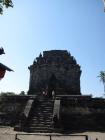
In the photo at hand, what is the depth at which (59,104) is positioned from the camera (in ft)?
68.0

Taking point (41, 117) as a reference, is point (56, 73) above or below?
above

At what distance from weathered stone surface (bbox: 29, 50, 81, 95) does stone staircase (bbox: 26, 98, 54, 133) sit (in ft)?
37.8

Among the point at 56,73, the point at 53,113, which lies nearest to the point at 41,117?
the point at 53,113

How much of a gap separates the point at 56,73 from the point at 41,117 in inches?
610

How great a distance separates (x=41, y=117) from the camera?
64.2ft

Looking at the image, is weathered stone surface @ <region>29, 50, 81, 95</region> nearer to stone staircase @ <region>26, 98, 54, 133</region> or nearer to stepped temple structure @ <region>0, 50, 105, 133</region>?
stepped temple structure @ <region>0, 50, 105, 133</region>

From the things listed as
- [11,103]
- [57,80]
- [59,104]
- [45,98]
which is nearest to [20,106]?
[11,103]

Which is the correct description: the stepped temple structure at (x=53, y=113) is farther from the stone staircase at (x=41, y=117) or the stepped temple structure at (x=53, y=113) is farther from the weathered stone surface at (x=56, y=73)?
the weathered stone surface at (x=56, y=73)

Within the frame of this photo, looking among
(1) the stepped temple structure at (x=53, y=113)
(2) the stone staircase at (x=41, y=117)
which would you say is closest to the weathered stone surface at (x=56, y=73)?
(1) the stepped temple structure at (x=53, y=113)

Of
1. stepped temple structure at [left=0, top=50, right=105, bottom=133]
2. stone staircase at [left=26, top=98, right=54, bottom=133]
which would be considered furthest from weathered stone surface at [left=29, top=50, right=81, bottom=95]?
stone staircase at [left=26, top=98, right=54, bottom=133]

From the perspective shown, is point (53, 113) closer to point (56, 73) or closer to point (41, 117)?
point (41, 117)

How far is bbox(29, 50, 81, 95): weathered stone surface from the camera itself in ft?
112

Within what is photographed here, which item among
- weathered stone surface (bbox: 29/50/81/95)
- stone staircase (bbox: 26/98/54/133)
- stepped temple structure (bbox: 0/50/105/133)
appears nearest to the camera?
stone staircase (bbox: 26/98/54/133)

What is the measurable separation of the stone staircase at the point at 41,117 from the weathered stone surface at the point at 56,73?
11.5m
